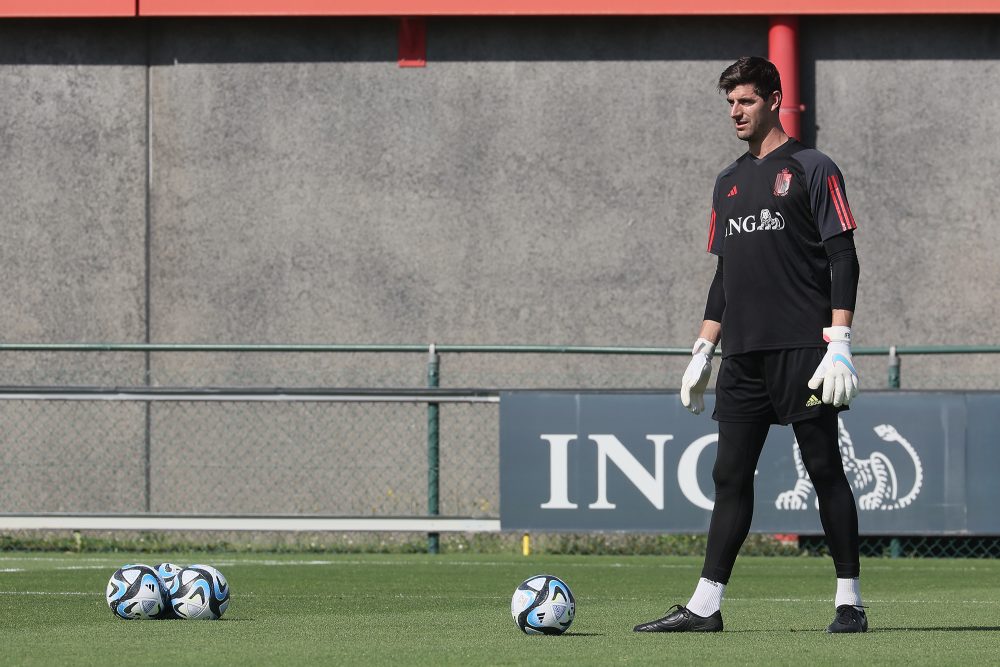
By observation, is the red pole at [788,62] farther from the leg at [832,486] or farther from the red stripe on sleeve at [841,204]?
the leg at [832,486]

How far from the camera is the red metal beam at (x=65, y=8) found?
15.5 m

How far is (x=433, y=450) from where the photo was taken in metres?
13.4

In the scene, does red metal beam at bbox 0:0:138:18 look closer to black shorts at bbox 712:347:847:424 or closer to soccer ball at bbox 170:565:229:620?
soccer ball at bbox 170:565:229:620

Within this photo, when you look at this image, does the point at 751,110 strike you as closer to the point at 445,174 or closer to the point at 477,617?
the point at 477,617

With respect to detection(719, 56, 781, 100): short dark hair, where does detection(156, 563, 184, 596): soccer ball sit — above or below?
below

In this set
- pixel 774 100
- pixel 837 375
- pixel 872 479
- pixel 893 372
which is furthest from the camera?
pixel 893 372

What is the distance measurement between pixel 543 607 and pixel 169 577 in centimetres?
172

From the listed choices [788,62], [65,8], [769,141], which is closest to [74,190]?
[65,8]

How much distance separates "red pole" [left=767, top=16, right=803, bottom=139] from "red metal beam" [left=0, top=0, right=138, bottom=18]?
6.05m

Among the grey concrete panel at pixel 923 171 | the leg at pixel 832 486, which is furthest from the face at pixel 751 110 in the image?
the grey concrete panel at pixel 923 171

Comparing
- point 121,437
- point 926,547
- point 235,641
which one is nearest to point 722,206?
point 235,641

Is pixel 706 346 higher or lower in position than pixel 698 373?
higher

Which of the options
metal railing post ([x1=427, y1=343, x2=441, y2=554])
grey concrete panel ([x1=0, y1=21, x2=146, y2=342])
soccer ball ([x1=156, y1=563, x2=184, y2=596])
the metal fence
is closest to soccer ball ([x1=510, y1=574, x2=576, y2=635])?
soccer ball ([x1=156, y1=563, x2=184, y2=596])

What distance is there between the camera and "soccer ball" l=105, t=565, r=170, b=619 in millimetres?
6844
